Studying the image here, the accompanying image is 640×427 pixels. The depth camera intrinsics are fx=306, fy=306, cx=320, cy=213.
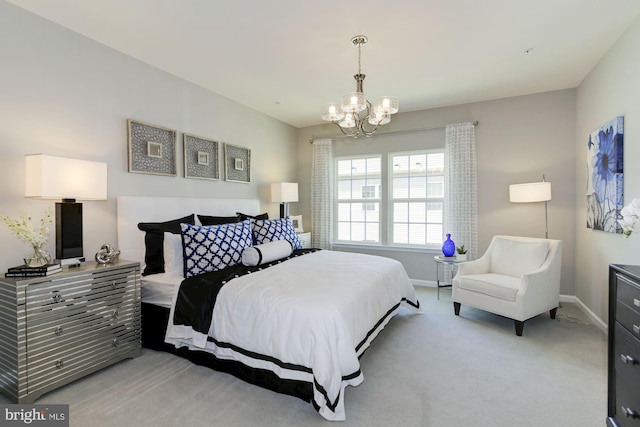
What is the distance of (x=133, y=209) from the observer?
2908mm

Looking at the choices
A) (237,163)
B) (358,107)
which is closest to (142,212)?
(237,163)

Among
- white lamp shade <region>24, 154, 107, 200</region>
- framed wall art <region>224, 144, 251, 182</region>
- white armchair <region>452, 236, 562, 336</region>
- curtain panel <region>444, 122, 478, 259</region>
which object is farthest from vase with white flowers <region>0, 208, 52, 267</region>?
curtain panel <region>444, 122, 478, 259</region>

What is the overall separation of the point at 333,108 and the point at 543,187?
2719 millimetres

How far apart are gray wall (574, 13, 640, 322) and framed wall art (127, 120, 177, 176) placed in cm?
425

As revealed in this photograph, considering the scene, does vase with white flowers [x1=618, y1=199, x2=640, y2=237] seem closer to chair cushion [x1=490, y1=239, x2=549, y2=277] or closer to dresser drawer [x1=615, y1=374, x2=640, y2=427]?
dresser drawer [x1=615, y1=374, x2=640, y2=427]

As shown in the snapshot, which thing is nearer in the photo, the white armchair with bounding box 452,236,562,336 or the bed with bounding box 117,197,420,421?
the bed with bounding box 117,197,420,421

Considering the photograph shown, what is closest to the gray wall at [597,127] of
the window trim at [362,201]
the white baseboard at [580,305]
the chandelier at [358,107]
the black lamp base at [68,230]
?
the white baseboard at [580,305]

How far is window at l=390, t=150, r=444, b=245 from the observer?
470 centimetres

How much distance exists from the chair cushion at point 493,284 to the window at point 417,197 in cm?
133

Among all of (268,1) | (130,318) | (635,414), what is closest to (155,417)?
(130,318)

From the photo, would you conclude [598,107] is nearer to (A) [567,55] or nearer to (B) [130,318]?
(A) [567,55]

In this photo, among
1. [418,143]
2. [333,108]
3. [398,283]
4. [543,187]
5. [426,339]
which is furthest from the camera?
[418,143]

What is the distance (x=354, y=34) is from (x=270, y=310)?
2.29 meters

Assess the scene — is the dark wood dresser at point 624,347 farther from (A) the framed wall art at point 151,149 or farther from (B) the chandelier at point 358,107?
(A) the framed wall art at point 151,149
